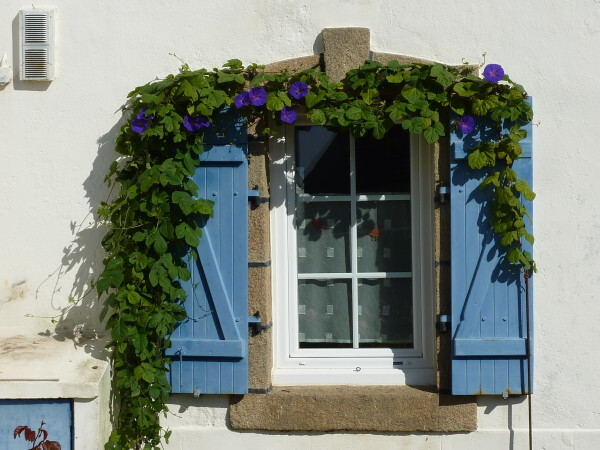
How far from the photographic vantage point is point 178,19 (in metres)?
3.97

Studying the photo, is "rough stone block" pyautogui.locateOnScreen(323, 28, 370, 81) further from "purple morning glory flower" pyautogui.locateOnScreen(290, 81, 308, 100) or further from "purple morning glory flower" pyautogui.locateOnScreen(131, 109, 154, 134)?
"purple morning glory flower" pyautogui.locateOnScreen(131, 109, 154, 134)

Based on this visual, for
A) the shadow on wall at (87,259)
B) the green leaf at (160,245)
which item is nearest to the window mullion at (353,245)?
the green leaf at (160,245)

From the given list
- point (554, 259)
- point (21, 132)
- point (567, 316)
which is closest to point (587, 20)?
point (554, 259)

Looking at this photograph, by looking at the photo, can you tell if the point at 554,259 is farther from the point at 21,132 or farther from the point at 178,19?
the point at 21,132

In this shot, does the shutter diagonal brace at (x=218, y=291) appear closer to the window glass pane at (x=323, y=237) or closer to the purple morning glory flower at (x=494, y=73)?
the window glass pane at (x=323, y=237)

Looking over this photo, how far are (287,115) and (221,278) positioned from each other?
873 millimetres

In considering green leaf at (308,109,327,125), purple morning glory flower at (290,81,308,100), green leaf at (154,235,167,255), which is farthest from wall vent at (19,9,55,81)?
green leaf at (308,109,327,125)

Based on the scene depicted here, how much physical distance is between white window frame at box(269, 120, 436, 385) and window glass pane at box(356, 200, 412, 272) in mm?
40

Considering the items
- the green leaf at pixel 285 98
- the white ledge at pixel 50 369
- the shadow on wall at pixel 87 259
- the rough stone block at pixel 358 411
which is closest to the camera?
the white ledge at pixel 50 369

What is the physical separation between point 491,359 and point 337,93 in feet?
4.98

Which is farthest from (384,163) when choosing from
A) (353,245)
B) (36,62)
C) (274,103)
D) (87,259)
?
(36,62)

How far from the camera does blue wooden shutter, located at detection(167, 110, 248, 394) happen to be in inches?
151

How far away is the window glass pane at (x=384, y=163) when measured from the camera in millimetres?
4055

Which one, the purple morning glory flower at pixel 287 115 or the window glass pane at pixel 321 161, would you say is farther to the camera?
the window glass pane at pixel 321 161
